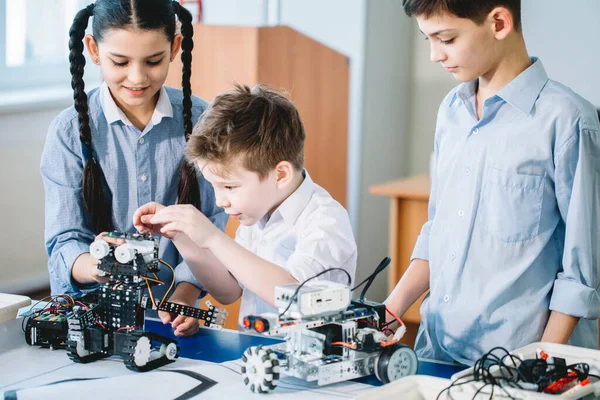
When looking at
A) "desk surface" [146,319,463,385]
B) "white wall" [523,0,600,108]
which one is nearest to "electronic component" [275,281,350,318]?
"desk surface" [146,319,463,385]

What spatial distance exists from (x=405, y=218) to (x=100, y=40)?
78.9 inches

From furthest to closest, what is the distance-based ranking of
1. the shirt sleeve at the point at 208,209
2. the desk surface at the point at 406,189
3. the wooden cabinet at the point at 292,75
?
the desk surface at the point at 406,189
the wooden cabinet at the point at 292,75
the shirt sleeve at the point at 208,209

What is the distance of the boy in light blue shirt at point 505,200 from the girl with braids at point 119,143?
531 mm

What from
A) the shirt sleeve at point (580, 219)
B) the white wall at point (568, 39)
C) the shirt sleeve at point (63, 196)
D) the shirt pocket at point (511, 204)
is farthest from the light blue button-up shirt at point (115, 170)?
the white wall at point (568, 39)

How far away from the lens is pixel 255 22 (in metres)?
3.86

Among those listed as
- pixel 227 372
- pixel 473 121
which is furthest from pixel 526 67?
pixel 227 372

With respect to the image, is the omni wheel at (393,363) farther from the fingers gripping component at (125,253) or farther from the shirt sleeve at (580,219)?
the fingers gripping component at (125,253)

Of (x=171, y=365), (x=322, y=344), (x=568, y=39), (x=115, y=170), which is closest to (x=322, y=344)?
(x=322, y=344)

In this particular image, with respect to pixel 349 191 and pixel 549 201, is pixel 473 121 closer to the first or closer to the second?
pixel 549 201

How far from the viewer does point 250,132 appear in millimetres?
1566

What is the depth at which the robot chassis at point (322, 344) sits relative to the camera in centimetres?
117

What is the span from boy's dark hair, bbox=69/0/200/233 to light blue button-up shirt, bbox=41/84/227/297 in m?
0.02

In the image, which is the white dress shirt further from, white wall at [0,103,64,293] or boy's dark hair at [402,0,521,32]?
white wall at [0,103,64,293]

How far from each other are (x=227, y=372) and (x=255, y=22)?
2.81 m
